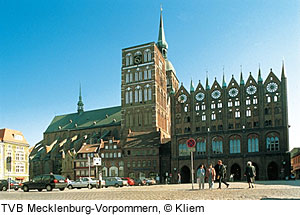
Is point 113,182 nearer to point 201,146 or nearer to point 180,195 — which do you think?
point 201,146

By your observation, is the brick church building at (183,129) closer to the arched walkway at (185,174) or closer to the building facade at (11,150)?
the arched walkway at (185,174)

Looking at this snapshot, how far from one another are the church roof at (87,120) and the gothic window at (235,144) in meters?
31.0

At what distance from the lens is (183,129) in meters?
53.9

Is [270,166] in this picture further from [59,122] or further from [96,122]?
[59,122]

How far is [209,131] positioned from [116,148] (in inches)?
732

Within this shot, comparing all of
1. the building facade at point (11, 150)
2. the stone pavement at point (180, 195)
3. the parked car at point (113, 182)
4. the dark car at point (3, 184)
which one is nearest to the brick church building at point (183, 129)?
the parked car at point (113, 182)

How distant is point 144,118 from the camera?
2603 inches

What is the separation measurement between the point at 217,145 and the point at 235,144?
260cm

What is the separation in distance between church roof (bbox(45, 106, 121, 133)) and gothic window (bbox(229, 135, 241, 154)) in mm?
30999

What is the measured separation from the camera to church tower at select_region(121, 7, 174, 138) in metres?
66.1

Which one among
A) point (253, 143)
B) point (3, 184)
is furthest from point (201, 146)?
point (3, 184)

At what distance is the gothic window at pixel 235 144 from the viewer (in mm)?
50250

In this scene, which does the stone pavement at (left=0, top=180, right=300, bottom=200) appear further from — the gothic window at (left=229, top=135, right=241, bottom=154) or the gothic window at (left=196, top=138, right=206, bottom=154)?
the gothic window at (left=196, top=138, right=206, bottom=154)
